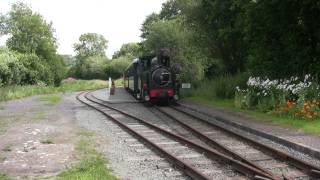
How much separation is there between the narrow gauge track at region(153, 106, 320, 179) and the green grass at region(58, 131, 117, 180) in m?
2.77

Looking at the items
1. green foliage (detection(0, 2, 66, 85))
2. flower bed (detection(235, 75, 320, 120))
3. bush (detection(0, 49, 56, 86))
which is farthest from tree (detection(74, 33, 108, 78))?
flower bed (detection(235, 75, 320, 120))

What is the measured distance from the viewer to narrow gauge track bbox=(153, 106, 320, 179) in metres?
8.86

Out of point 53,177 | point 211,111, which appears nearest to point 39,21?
point 211,111

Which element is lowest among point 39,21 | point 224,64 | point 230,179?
point 230,179

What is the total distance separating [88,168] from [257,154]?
12.4ft

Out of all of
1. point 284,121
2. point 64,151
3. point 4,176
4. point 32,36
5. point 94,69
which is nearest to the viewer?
point 4,176

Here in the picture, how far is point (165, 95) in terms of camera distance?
85.8 feet

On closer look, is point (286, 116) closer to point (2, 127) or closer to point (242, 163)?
point (242, 163)

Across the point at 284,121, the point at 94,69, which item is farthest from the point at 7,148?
the point at 94,69

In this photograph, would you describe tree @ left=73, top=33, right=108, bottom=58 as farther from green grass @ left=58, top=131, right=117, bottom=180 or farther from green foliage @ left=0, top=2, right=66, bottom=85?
green grass @ left=58, top=131, right=117, bottom=180

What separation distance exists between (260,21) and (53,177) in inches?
625

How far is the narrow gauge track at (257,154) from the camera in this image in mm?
8863

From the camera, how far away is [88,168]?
9539 mm

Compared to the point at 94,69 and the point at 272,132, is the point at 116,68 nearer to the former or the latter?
the point at 94,69
